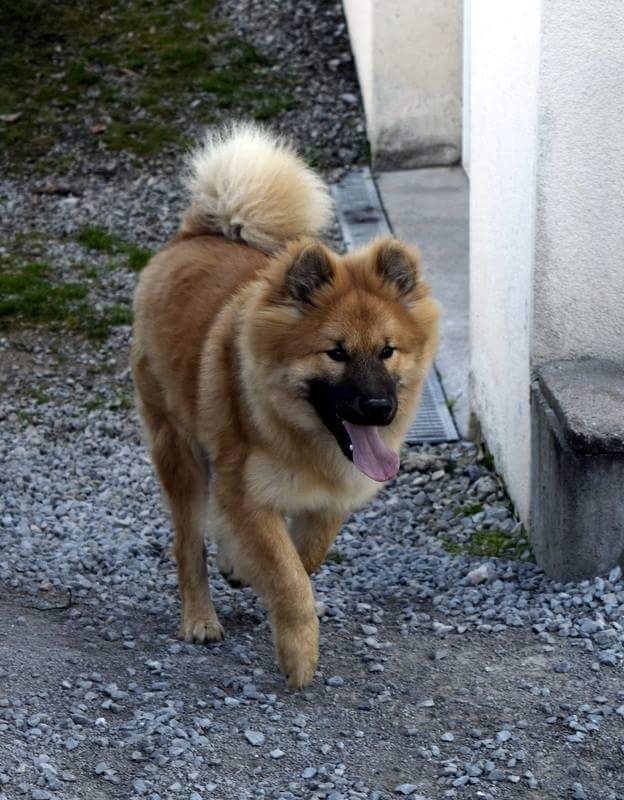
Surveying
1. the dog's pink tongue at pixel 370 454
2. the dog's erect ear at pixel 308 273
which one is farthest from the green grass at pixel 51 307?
the dog's pink tongue at pixel 370 454

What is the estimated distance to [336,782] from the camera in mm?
3174

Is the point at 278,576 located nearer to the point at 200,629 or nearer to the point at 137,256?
the point at 200,629

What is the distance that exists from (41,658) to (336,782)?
3.42ft

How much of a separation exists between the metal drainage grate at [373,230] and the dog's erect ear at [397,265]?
1725 millimetres

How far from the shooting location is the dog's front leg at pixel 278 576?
3678 mm

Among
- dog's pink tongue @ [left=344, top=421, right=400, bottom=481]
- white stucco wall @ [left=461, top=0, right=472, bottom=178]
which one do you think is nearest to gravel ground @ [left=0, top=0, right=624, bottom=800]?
dog's pink tongue @ [left=344, top=421, right=400, bottom=481]

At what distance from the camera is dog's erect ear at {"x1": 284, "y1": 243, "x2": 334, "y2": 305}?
12.3 ft

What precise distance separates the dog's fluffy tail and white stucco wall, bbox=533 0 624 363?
81 cm

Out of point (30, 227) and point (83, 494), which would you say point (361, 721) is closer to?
point (83, 494)

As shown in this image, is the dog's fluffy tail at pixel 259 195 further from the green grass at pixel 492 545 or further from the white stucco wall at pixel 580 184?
the green grass at pixel 492 545

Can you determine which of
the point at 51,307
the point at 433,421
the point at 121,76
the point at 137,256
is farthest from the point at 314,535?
the point at 121,76

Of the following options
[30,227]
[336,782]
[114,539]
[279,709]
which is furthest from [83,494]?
[30,227]

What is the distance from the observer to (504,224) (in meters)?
4.86

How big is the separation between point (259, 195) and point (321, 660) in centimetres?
162
